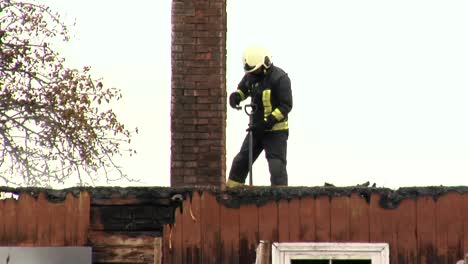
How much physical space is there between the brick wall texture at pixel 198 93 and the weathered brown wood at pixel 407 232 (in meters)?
2.59

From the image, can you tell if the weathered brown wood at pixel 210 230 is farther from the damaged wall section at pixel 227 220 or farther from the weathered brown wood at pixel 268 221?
the weathered brown wood at pixel 268 221

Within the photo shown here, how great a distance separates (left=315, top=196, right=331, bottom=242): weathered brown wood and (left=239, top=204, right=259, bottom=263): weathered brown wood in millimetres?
593

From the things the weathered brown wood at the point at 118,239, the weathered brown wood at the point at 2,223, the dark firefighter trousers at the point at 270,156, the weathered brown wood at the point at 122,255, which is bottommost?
the weathered brown wood at the point at 122,255

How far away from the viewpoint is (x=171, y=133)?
15203 millimetres

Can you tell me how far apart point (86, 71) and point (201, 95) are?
21.9 ft

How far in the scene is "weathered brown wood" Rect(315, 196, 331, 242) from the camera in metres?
13.3

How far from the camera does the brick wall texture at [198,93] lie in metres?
15.1

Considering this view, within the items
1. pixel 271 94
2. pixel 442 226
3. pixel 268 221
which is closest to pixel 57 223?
pixel 268 221

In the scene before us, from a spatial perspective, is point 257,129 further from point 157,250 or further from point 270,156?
point 157,250

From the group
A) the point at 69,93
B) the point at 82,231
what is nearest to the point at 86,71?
the point at 69,93

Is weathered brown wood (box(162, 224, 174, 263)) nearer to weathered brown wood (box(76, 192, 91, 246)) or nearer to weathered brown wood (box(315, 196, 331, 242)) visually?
weathered brown wood (box(76, 192, 91, 246))

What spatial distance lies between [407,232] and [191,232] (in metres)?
2.13

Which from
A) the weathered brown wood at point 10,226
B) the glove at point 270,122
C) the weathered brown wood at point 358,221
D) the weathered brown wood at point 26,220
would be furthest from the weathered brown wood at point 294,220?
the weathered brown wood at point 10,226

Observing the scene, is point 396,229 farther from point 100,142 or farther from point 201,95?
point 100,142
